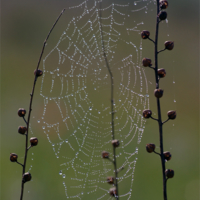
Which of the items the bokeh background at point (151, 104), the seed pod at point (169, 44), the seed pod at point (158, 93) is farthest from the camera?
the bokeh background at point (151, 104)

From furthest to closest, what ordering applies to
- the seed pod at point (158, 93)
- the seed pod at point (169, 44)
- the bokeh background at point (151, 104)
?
the bokeh background at point (151, 104) < the seed pod at point (169, 44) < the seed pod at point (158, 93)

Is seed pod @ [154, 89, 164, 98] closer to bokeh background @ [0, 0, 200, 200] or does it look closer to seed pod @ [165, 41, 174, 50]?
seed pod @ [165, 41, 174, 50]

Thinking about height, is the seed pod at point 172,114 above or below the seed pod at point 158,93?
below

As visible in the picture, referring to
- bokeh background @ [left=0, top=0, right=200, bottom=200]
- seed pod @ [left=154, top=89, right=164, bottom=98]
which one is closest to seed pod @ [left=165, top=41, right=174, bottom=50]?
seed pod @ [left=154, top=89, right=164, bottom=98]

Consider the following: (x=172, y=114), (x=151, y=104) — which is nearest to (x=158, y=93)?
(x=172, y=114)

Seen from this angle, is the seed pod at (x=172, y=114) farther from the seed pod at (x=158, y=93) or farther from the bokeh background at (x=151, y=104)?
the bokeh background at (x=151, y=104)

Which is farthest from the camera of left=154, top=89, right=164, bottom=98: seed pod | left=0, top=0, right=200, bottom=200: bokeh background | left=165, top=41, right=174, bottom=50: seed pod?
left=0, top=0, right=200, bottom=200: bokeh background

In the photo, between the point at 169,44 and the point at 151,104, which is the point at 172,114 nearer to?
the point at 169,44

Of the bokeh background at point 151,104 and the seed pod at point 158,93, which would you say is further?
the bokeh background at point 151,104

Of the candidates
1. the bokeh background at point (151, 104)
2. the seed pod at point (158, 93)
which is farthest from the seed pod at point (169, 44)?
the bokeh background at point (151, 104)
